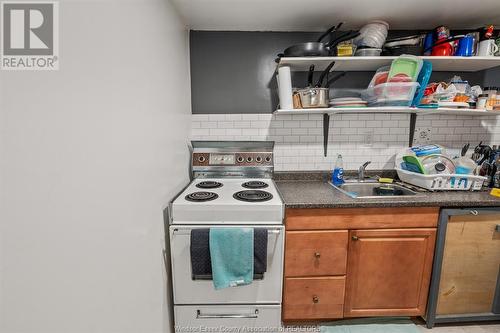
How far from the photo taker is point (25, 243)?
523 mm

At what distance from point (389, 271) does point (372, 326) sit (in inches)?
17.3

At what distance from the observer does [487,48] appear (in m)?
1.57

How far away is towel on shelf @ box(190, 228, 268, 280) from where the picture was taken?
124 centimetres

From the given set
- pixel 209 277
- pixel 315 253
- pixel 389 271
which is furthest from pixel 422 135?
pixel 209 277

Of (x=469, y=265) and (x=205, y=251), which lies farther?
(x=469, y=265)

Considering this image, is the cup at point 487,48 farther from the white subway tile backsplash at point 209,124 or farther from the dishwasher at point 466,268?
the white subway tile backsplash at point 209,124

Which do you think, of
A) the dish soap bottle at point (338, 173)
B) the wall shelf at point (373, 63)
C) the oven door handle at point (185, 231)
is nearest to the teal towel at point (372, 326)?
the oven door handle at point (185, 231)

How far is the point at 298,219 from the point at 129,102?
107 cm

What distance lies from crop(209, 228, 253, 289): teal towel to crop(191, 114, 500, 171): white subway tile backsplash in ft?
2.94

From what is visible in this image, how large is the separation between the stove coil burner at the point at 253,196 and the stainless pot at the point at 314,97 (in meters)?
0.72

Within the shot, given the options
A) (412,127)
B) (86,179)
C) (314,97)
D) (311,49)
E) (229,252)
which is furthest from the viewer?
(412,127)

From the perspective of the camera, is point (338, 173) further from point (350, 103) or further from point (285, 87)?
point (285, 87)

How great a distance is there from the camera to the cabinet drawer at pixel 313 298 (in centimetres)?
143

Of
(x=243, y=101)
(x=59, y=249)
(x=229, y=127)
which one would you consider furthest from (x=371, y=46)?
(x=59, y=249)
